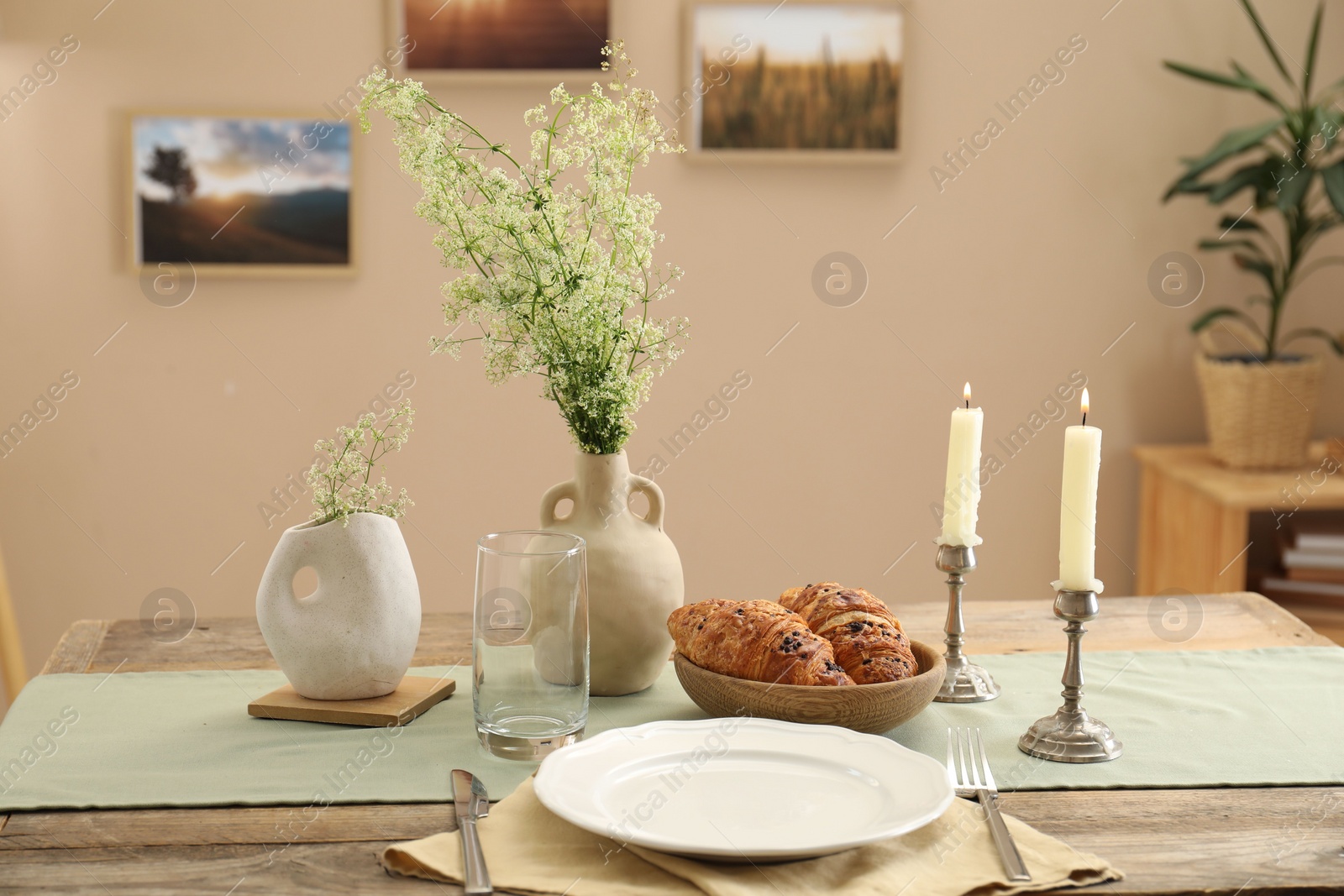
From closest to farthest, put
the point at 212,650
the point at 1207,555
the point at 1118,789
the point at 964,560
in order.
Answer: the point at 1118,789 < the point at 964,560 < the point at 212,650 < the point at 1207,555

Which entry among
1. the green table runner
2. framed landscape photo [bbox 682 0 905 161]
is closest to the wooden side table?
framed landscape photo [bbox 682 0 905 161]

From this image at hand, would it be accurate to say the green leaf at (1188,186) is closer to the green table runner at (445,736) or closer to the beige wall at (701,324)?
the beige wall at (701,324)

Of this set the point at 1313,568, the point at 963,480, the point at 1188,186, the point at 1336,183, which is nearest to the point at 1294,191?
the point at 1336,183

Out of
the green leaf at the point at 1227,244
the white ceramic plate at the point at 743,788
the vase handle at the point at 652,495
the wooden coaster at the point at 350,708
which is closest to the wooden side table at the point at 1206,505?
the green leaf at the point at 1227,244

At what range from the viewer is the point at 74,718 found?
1.07 metres

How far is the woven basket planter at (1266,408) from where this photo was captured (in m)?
2.31

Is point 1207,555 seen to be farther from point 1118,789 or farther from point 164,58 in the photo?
point 164,58

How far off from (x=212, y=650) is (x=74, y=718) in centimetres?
25

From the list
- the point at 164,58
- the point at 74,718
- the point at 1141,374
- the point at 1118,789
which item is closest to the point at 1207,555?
the point at 1141,374

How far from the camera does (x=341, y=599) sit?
41.9 inches

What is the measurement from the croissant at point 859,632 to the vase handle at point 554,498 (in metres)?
0.24

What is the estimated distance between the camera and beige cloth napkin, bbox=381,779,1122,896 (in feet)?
2.50

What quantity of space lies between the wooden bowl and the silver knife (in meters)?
0.22

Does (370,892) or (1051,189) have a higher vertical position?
(1051,189)
